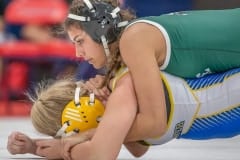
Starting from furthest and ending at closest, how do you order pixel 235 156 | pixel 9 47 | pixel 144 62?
1. pixel 9 47
2. pixel 235 156
3. pixel 144 62

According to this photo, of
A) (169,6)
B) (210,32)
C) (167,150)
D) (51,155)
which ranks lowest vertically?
(169,6)

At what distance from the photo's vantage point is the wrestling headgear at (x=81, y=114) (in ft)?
10.7

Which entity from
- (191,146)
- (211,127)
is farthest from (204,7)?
(211,127)

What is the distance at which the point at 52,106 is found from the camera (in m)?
3.30

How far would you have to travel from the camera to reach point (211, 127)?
333 cm

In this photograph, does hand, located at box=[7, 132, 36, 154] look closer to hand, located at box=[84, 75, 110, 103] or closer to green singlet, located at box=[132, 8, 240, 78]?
hand, located at box=[84, 75, 110, 103]

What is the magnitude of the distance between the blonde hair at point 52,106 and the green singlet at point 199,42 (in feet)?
1.27

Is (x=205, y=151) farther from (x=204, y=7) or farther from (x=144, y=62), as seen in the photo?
(x=204, y=7)

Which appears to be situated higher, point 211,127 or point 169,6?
point 211,127

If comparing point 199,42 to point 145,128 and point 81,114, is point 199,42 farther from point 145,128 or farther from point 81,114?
point 81,114

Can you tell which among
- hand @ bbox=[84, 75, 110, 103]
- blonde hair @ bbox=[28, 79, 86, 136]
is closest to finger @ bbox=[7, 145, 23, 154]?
blonde hair @ bbox=[28, 79, 86, 136]

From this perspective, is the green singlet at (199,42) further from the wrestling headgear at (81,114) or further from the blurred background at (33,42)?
the blurred background at (33,42)

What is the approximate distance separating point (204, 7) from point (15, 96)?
1825mm

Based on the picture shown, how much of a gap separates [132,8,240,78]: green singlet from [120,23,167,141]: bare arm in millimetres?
106
